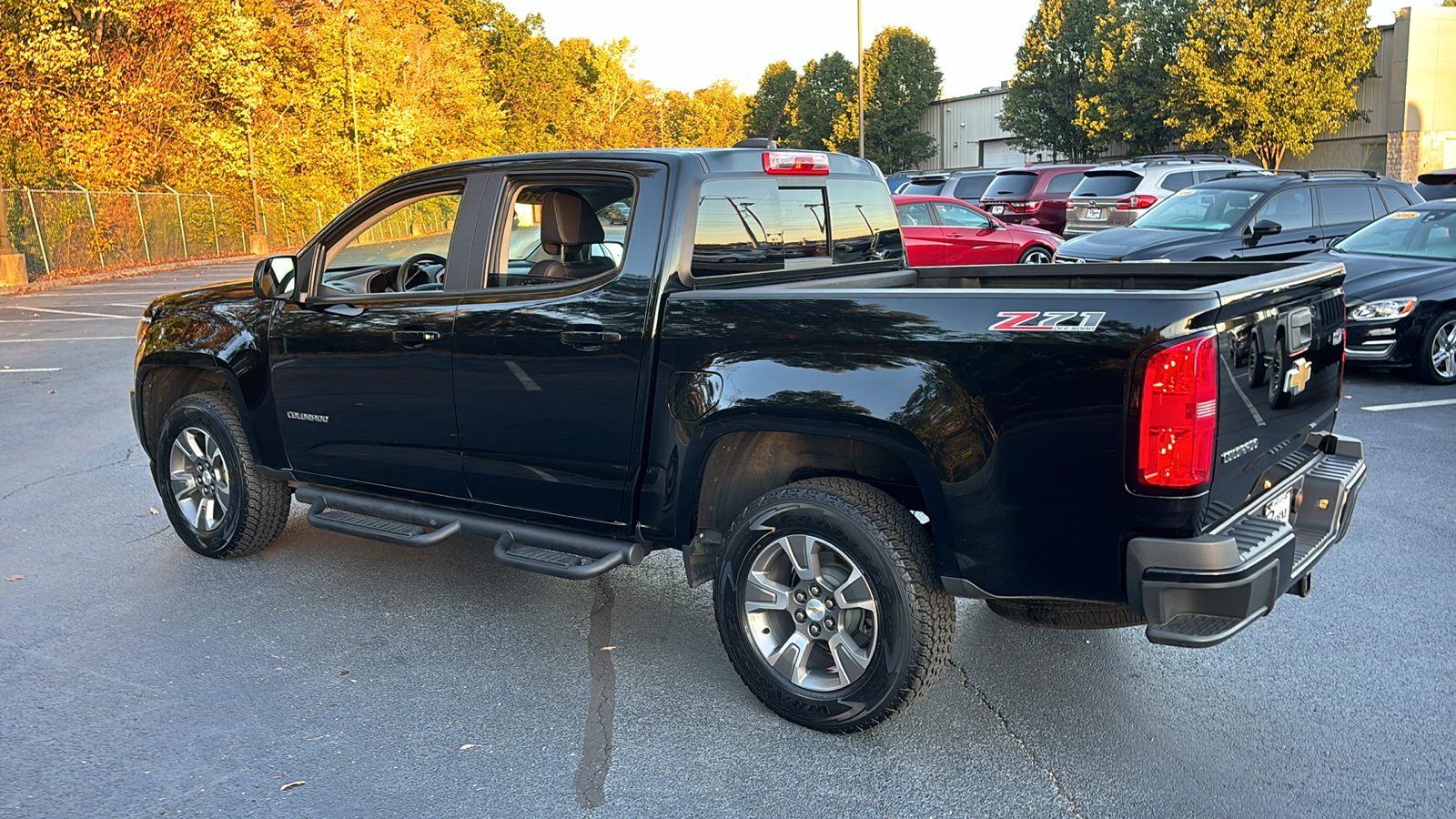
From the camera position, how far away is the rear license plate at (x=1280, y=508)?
3.61 meters

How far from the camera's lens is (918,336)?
3.48 metres

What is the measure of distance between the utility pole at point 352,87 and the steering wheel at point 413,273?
129ft

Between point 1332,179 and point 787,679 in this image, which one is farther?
point 1332,179

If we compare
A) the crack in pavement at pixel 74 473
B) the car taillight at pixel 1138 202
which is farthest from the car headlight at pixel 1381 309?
the crack in pavement at pixel 74 473

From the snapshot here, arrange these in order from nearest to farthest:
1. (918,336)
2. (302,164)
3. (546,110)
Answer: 1. (918,336)
2. (302,164)
3. (546,110)

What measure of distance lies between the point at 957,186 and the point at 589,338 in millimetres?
19832

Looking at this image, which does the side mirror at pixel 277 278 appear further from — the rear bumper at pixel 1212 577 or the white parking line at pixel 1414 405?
the white parking line at pixel 1414 405

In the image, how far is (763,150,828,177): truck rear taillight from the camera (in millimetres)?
4704

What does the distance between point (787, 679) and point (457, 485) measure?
5.64 ft

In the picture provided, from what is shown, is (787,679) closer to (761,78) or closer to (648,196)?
(648,196)

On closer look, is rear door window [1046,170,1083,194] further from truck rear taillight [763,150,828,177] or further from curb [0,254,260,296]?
curb [0,254,260,296]

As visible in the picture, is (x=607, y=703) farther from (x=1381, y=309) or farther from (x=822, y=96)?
(x=822, y=96)

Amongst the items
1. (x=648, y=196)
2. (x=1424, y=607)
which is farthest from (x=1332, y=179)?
(x=648, y=196)

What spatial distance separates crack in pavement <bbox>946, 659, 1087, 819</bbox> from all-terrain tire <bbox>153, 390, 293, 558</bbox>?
3.44 m
